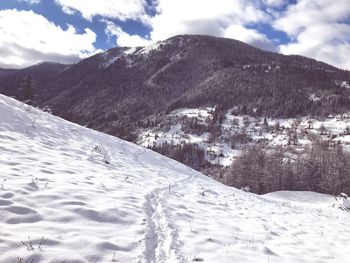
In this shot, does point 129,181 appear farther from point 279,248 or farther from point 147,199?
point 279,248

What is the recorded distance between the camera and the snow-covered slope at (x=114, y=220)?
7.14 m

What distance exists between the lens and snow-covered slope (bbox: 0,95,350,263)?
23.4 ft

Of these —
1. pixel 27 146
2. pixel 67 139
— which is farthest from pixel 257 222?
pixel 67 139

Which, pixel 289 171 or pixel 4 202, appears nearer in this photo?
pixel 4 202

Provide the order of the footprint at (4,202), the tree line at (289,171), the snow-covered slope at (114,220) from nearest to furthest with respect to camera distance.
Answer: the snow-covered slope at (114,220)
the footprint at (4,202)
the tree line at (289,171)

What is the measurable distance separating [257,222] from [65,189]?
6.95 metres

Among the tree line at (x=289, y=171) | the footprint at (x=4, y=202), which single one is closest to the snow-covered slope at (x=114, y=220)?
the footprint at (x=4, y=202)

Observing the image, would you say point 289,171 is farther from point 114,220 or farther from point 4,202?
point 4,202

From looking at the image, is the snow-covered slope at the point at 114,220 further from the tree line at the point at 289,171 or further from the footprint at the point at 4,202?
the tree line at the point at 289,171

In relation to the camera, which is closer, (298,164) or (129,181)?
(129,181)

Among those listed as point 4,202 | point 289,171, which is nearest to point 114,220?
point 4,202

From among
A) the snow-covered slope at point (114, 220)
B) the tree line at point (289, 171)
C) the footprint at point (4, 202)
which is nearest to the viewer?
the snow-covered slope at point (114, 220)

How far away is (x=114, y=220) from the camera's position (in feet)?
29.2

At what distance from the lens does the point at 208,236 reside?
31.1 ft
